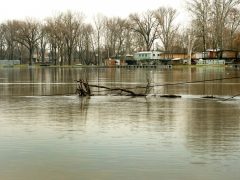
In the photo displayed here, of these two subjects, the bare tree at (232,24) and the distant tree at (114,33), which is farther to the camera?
the distant tree at (114,33)

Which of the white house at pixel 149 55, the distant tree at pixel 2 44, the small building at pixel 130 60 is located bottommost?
the small building at pixel 130 60

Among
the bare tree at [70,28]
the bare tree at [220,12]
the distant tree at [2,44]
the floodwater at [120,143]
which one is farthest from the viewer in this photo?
the distant tree at [2,44]

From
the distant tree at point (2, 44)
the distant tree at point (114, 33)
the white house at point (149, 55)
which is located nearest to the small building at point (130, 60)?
the white house at point (149, 55)

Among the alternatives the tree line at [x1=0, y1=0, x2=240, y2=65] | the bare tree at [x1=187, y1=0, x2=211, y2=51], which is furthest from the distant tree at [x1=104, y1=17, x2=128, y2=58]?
the bare tree at [x1=187, y1=0, x2=211, y2=51]

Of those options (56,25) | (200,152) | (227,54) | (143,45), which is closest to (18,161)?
(200,152)

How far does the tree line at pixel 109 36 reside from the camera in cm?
12381

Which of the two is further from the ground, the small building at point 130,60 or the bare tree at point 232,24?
the bare tree at point 232,24

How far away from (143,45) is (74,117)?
138 metres

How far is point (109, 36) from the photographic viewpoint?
151m

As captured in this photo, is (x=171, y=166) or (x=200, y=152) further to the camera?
(x=200, y=152)

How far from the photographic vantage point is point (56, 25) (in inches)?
5438

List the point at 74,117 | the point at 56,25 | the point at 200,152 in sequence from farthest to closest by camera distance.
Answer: the point at 56,25
the point at 74,117
the point at 200,152

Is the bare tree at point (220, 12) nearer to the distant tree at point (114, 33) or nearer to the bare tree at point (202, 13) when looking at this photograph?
the bare tree at point (202, 13)

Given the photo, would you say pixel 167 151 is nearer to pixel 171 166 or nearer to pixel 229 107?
pixel 171 166
